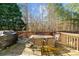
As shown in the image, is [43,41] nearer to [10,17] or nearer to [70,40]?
[70,40]

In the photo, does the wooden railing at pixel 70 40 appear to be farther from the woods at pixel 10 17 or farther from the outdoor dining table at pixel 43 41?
the woods at pixel 10 17

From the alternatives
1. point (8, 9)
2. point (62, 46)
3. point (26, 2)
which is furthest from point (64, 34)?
point (8, 9)

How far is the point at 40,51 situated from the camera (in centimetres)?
160

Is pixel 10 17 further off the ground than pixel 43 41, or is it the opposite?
pixel 10 17

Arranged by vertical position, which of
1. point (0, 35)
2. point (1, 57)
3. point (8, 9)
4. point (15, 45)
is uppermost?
point (8, 9)

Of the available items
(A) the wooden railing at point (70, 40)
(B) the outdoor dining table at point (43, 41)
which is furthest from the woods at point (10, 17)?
(A) the wooden railing at point (70, 40)

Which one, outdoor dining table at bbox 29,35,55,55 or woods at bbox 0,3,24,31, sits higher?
woods at bbox 0,3,24,31

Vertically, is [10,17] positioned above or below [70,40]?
above

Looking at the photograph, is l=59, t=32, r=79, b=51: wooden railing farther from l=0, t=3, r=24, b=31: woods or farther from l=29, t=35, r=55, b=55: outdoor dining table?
l=0, t=3, r=24, b=31: woods

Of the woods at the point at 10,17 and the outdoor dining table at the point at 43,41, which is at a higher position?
the woods at the point at 10,17

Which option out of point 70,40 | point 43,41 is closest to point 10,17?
point 43,41

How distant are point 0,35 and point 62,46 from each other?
657 mm

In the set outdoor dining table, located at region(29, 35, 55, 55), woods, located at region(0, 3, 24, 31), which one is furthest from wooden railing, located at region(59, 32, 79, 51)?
woods, located at region(0, 3, 24, 31)

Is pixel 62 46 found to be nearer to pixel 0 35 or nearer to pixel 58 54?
pixel 58 54
